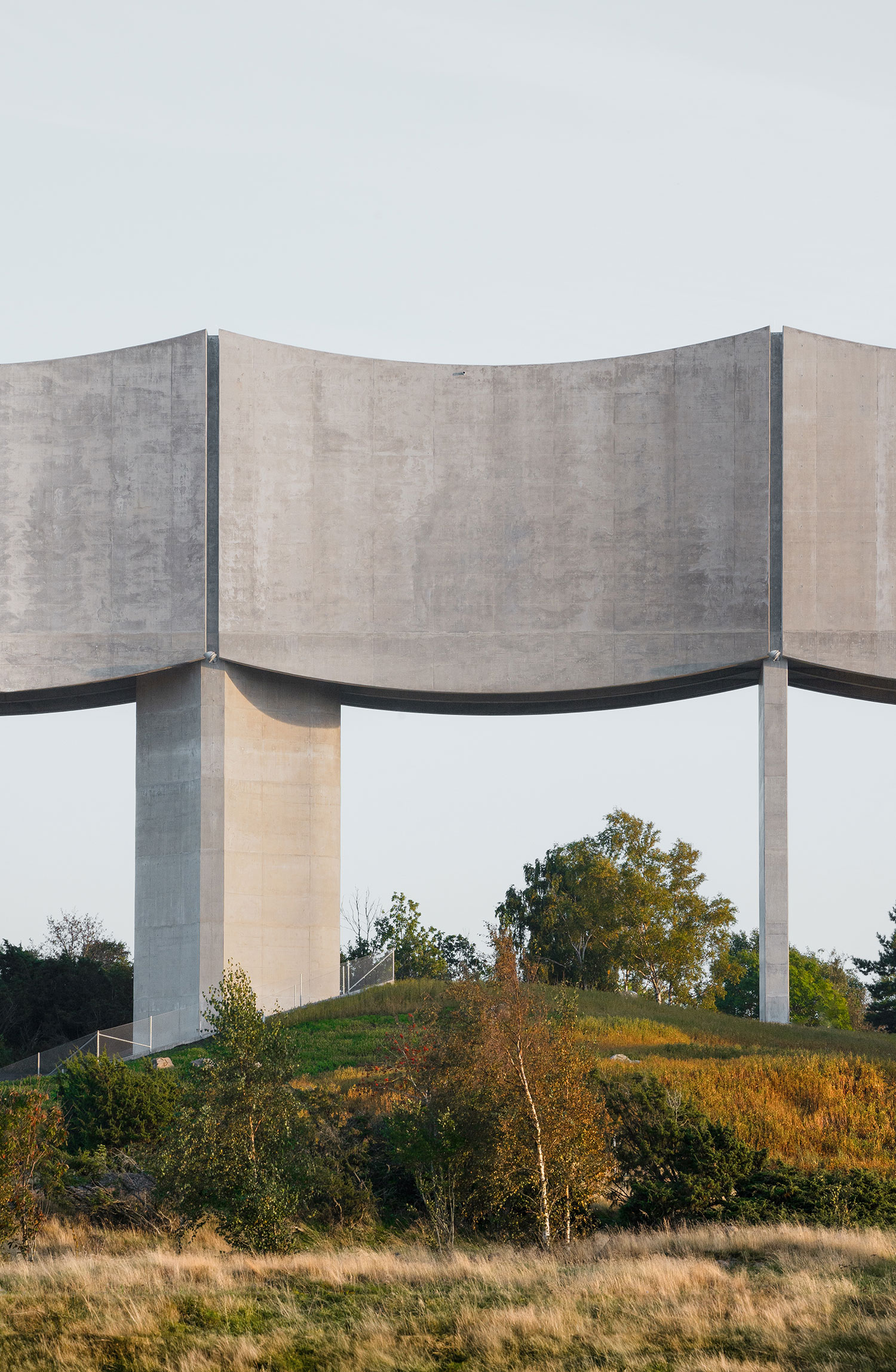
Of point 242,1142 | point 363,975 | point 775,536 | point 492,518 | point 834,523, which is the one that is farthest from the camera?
point 363,975

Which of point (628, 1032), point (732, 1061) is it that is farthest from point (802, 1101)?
point (628, 1032)

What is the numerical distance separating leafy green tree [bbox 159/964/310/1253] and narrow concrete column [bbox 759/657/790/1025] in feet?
59.9

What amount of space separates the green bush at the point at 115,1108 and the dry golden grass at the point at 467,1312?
7302 mm

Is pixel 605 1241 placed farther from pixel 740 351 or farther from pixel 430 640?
pixel 740 351

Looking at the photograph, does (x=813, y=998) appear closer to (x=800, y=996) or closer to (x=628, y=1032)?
(x=800, y=996)

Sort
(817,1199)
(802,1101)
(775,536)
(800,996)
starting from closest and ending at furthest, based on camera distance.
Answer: (817,1199)
(802,1101)
(775,536)
(800,996)

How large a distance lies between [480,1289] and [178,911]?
22343 millimetres

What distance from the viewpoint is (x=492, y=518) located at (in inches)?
1433

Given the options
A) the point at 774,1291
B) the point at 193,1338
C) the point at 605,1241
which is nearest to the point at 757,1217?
the point at 605,1241

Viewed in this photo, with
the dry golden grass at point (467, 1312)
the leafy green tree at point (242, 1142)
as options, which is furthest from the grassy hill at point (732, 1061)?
the dry golden grass at point (467, 1312)

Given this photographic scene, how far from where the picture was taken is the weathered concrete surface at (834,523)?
35.4 meters

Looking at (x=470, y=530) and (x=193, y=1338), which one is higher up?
(x=470, y=530)

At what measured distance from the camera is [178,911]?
117 feet

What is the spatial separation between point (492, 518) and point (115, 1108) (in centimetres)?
1758
